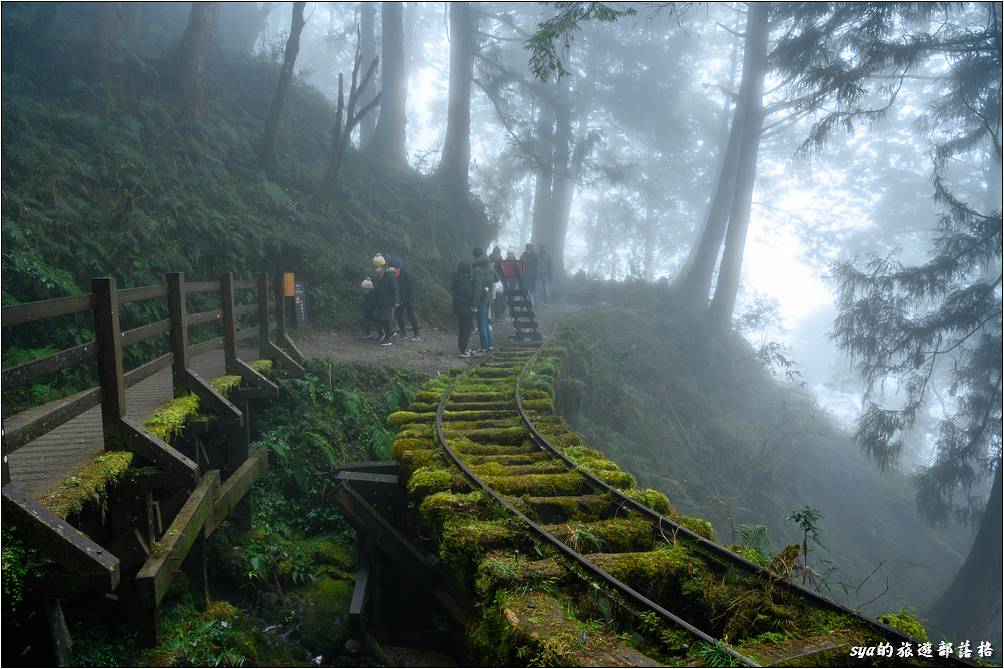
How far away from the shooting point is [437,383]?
936cm

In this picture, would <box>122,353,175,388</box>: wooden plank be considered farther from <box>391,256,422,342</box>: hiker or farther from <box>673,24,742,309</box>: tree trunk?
<box>673,24,742,309</box>: tree trunk

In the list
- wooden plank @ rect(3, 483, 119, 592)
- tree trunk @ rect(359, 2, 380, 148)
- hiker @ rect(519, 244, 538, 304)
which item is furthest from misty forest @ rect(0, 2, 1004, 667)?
hiker @ rect(519, 244, 538, 304)

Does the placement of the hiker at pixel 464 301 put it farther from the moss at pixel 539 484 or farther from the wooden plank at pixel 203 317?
the moss at pixel 539 484

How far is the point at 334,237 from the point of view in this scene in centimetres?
1467

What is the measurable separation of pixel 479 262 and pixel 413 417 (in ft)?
17.9

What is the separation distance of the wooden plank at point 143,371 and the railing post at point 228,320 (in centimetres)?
143

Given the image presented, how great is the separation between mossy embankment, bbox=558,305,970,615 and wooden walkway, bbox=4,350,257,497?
22.5ft

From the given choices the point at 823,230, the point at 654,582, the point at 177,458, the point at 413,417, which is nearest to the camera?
the point at 654,582

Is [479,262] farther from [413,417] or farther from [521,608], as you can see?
[521,608]

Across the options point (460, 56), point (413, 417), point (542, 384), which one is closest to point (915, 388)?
point (542, 384)

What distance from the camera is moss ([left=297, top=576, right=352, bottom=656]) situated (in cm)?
563

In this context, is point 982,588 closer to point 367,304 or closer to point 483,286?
point 483,286

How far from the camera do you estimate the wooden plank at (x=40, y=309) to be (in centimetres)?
336

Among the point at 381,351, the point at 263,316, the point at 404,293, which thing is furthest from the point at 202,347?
the point at 404,293
